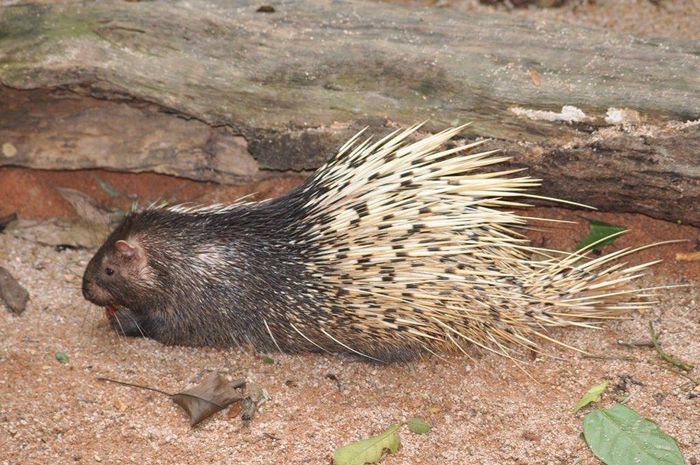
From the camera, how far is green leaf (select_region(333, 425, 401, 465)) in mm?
2926

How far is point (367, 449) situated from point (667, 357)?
1.29 metres

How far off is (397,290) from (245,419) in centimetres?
73

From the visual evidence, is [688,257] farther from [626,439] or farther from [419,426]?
[419,426]

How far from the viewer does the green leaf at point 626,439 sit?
2816mm

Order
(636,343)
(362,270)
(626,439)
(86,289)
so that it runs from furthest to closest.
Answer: (86,289), (636,343), (362,270), (626,439)

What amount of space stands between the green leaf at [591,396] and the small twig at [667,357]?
0.34 metres

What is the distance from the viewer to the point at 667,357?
3412 mm

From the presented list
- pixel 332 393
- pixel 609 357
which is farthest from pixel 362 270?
pixel 609 357

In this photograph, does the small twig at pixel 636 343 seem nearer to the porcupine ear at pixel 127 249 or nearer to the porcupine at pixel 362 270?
the porcupine at pixel 362 270

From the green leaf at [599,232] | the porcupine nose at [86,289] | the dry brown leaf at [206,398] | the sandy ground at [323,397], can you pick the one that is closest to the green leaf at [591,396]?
the sandy ground at [323,397]

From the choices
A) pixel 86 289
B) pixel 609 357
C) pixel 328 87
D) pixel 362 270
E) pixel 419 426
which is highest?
pixel 328 87

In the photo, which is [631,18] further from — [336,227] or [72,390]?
[72,390]

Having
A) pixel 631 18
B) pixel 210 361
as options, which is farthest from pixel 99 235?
pixel 631 18

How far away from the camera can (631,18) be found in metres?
5.45
